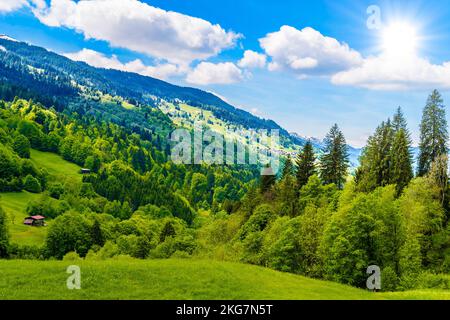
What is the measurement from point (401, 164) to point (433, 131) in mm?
9349

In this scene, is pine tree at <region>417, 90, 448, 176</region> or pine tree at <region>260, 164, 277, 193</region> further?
pine tree at <region>260, 164, 277, 193</region>

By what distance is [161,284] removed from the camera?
1238 inches

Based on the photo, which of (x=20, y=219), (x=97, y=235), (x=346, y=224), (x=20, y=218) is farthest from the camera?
(x=20, y=218)

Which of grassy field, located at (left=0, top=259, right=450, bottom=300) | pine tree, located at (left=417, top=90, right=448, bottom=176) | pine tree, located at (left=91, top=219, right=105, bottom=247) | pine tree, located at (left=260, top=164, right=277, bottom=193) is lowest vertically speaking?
pine tree, located at (left=91, top=219, right=105, bottom=247)

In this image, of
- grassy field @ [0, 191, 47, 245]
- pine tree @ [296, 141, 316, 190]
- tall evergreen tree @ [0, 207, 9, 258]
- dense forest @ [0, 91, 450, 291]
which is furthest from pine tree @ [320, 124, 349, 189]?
grassy field @ [0, 191, 47, 245]

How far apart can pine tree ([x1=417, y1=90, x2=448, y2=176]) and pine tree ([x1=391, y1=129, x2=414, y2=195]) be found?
326cm

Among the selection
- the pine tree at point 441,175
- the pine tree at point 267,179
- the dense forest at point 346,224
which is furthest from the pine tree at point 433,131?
the pine tree at point 267,179

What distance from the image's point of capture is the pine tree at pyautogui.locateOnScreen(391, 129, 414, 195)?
80125 mm

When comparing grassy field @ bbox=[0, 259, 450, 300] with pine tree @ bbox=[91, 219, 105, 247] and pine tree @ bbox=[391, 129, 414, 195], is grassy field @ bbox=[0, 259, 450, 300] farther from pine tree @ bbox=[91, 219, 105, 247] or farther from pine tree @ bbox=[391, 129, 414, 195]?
pine tree @ bbox=[91, 219, 105, 247]

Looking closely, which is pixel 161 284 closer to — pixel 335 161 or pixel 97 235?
pixel 335 161

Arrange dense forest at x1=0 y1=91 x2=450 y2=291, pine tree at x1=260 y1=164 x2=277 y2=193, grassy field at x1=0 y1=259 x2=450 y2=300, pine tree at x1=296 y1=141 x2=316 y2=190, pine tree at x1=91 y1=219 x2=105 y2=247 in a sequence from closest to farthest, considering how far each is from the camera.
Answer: grassy field at x1=0 y1=259 x2=450 y2=300, dense forest at x1=0 y1=91 x2=450 y2=291, pine tree at x1=296 y1=141 x2=316 y2=190, pine tree at x1=260 y1=164 x2=277 y2=193, pine tree at x1=91 y1=219 x2=105 y2=247

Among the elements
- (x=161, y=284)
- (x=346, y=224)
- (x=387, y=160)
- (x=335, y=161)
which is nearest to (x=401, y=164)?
(x=387, y=160)

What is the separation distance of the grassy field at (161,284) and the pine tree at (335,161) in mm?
61688
